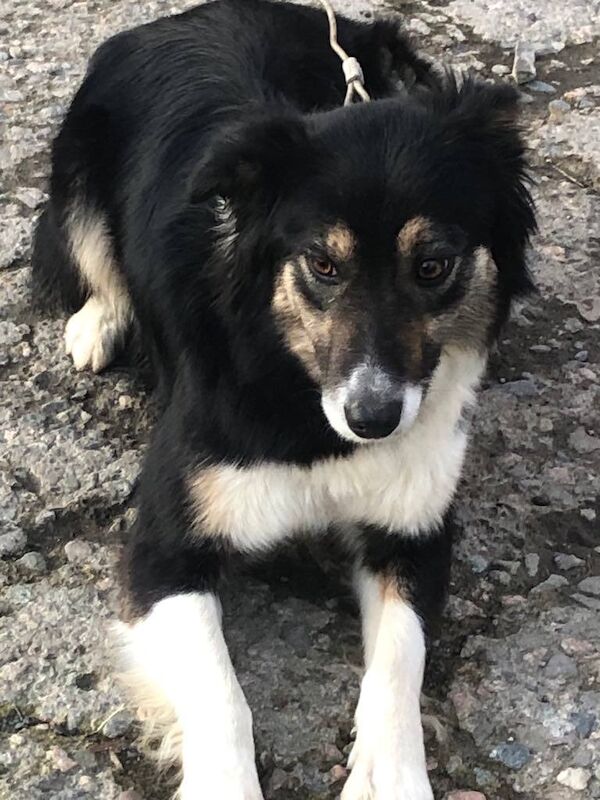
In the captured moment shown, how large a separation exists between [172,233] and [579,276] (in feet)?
6.85

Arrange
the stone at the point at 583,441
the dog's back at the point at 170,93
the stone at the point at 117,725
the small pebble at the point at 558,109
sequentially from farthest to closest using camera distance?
1. the small pebble at the point at 558,109
2. the stone at the point at 583,441
3. the dog's back at the point at 170,93
4. the stone at the point at 117,725

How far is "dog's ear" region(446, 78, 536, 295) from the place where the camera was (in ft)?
10.0

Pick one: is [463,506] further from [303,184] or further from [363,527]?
[303,184]

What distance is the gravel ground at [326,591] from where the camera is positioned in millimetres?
3045

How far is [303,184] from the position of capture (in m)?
2.91

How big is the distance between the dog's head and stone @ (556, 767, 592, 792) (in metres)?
0.98

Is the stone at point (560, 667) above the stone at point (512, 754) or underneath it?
underneath

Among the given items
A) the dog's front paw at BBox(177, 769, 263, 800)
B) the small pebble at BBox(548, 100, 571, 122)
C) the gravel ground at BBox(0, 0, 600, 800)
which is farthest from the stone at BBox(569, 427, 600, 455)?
the small pebble at BBox(548, 100, 571, 122)

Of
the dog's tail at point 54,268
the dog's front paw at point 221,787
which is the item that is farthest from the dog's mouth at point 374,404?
the dog's tail at point 54,268

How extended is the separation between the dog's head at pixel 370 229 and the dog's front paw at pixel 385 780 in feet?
2.59

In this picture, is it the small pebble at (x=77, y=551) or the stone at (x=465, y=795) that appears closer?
the stone at (x=465, y=795)

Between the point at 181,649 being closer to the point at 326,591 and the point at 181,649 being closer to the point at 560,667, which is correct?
the point at 326,591

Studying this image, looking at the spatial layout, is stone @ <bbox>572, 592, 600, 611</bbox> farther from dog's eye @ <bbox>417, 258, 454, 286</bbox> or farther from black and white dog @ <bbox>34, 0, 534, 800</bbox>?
dog's eye @ <bbox>417, 258, 454, 286</bbox>

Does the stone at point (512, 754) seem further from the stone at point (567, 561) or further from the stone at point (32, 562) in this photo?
the stone at point (32, 562)
